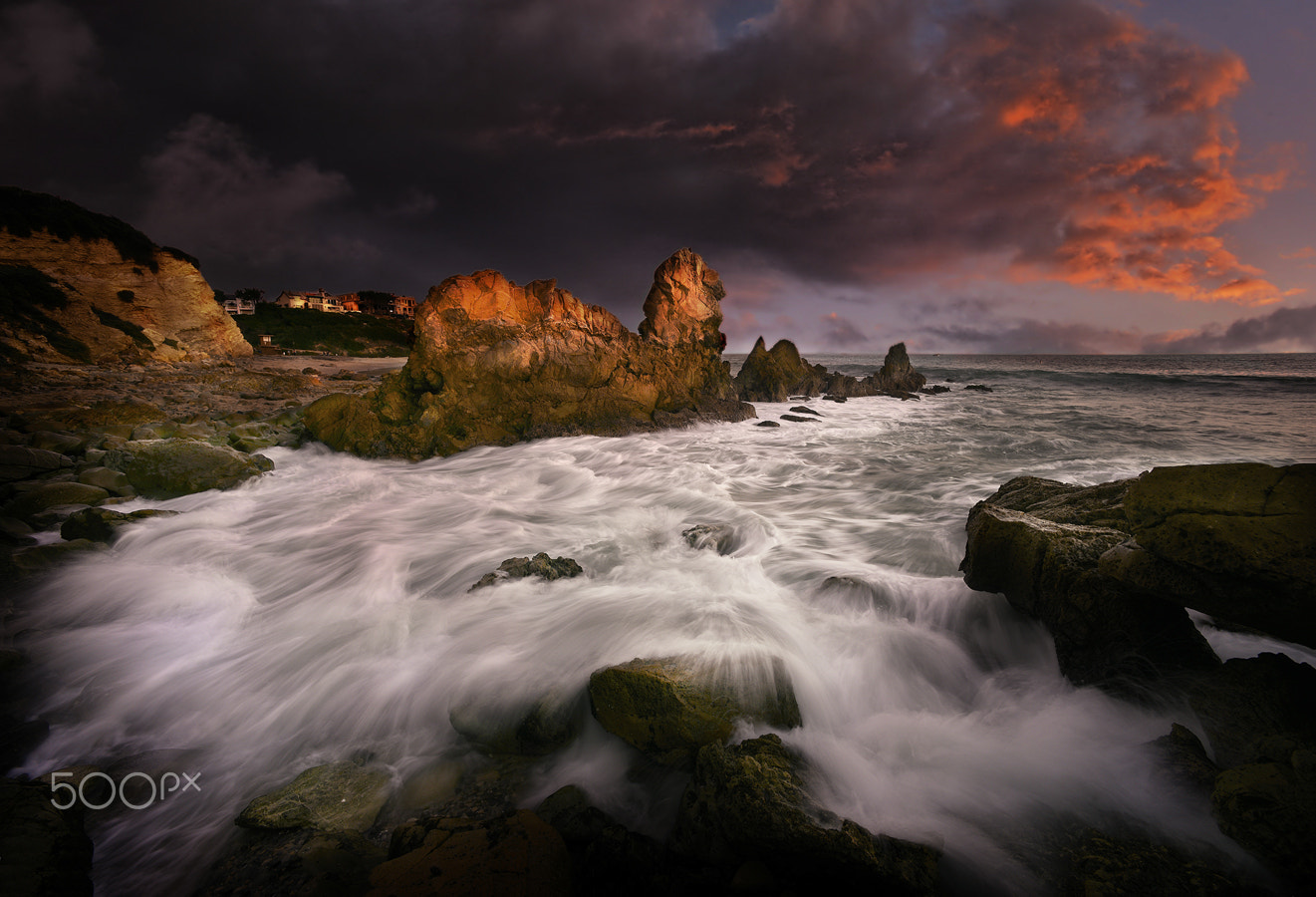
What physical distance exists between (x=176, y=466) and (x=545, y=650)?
7.31 m

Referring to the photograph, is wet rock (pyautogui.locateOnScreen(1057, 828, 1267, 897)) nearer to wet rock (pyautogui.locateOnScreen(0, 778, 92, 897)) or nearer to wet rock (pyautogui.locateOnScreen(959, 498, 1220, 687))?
wet rock (pyautogui.locateOnScreen(959, 498, 1220, 687))

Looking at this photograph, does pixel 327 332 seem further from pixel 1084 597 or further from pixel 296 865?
pixel 1084 597

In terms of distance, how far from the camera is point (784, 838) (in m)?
1.94

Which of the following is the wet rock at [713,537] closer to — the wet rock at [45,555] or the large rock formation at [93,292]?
the wet rock at [45,555]

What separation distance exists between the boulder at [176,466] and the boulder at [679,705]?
790cm

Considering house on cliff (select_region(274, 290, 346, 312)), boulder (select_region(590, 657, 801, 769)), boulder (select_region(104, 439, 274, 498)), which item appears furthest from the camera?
house on cliff (select_region(274, 290, 346, 312))

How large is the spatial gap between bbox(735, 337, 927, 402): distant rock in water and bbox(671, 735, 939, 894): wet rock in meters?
22.5

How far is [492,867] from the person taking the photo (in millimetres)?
1851

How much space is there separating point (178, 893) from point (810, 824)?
2.88 meters

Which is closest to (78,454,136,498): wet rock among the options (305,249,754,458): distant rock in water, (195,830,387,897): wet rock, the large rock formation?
(305,249,754,458): distant rock in water

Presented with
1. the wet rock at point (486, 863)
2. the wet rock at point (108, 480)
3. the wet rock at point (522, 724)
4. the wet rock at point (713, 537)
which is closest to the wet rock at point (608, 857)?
the wet rock at point (486, 863)

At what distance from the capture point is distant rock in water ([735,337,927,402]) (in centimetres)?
2544

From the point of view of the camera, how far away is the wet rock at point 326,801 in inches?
93.0

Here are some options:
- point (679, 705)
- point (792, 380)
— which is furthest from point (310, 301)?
point (679, 705)
